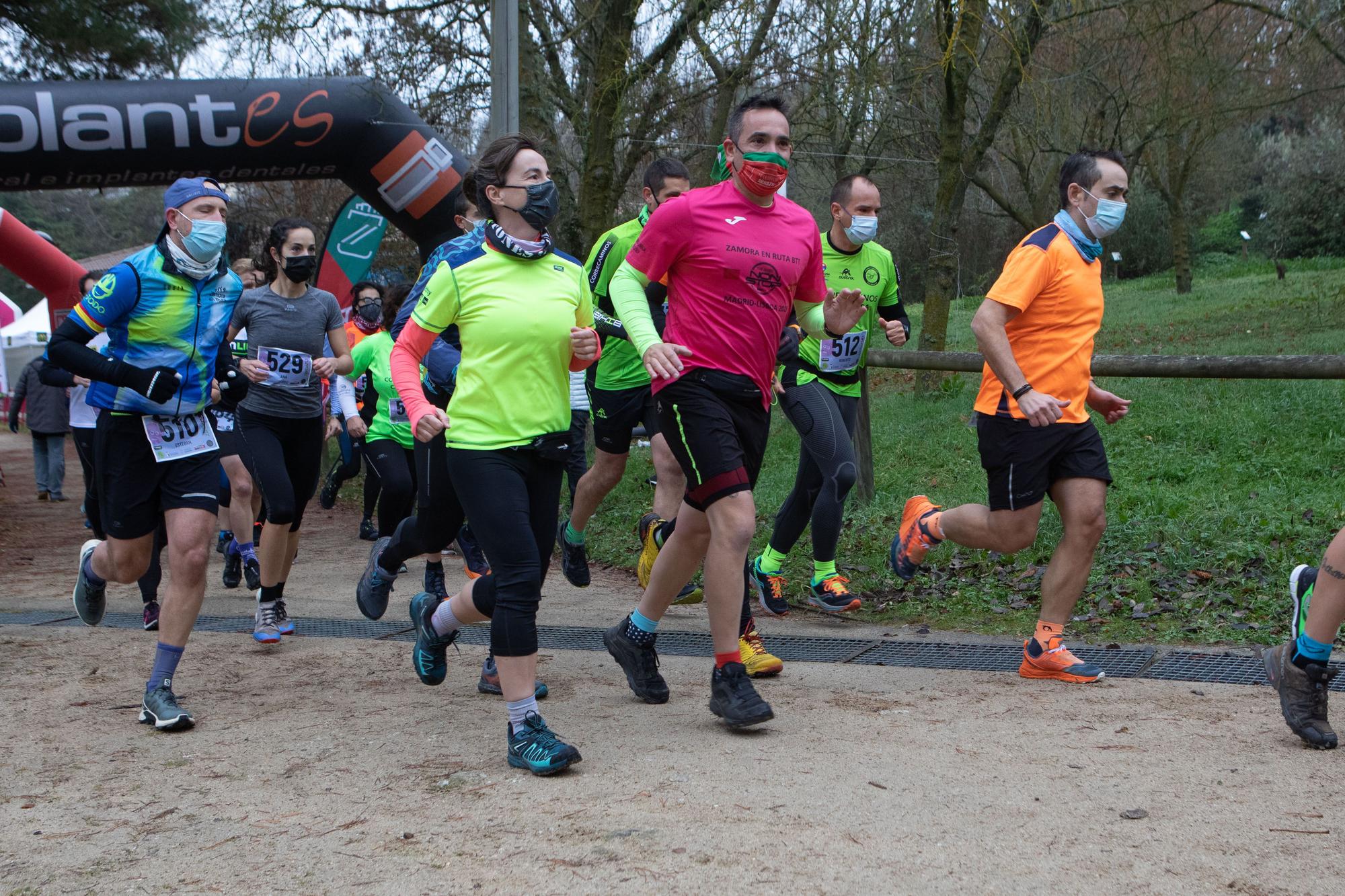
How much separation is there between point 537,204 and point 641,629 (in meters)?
1.65

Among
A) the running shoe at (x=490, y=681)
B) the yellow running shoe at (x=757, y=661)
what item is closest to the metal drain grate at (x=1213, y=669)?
the yellow running shoe at (x=757, y=661)

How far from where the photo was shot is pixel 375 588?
5.79 metres

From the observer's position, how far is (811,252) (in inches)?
185

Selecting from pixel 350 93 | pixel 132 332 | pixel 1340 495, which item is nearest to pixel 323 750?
pixel 132 332

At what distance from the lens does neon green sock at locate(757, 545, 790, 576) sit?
6668 mm

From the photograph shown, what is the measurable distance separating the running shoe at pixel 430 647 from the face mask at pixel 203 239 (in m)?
1.64

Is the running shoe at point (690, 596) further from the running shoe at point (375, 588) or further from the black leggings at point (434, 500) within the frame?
the black leggings at point (434, 500)

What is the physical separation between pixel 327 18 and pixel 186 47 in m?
1.23

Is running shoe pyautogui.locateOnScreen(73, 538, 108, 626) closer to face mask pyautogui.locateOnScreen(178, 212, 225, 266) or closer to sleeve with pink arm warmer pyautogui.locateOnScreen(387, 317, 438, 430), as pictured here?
face mask pyautogui.locateOnScreen(178, 212, 225, 266)

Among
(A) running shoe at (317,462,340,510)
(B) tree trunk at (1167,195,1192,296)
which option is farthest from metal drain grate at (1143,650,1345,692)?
(B) tree trunk at (1167,195,1192,296)

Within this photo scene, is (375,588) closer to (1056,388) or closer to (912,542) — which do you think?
(912,542)

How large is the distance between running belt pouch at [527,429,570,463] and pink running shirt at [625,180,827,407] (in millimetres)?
408

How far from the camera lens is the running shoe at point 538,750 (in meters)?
3.79

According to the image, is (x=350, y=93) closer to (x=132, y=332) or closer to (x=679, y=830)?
(x=132, y=332)
